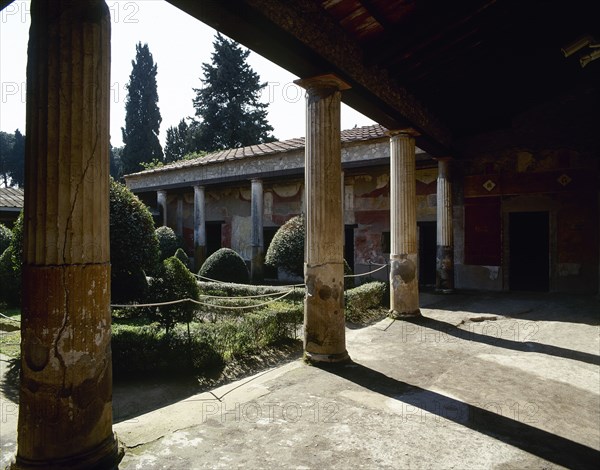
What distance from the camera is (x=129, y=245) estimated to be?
750 cm

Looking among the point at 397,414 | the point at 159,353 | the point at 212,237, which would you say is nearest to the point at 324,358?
the point at 397,414

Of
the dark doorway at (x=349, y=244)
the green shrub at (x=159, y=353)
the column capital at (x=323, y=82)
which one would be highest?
the column capital at (x=323, y=82)

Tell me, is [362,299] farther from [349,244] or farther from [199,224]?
[199,224]

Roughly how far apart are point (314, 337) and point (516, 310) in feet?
16.2

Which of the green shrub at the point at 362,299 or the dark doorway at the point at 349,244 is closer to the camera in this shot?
the green shrub at the point at 362,299

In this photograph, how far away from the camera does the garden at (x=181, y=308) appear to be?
4945mm

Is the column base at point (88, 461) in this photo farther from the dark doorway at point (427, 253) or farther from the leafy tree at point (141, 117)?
the leafy tree at point (141, 117)

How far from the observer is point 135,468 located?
2348mm

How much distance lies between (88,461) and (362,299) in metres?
6.06

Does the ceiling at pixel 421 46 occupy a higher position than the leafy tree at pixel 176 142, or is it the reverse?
the leafy tree at pixel 176 142

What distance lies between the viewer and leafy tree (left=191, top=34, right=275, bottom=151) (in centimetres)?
3011

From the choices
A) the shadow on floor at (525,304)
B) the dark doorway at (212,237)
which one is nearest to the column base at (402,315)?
the shadow on floor at (525,304)

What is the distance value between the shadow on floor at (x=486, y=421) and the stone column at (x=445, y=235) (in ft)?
21.2

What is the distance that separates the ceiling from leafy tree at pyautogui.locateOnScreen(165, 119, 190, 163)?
29.9 meters
